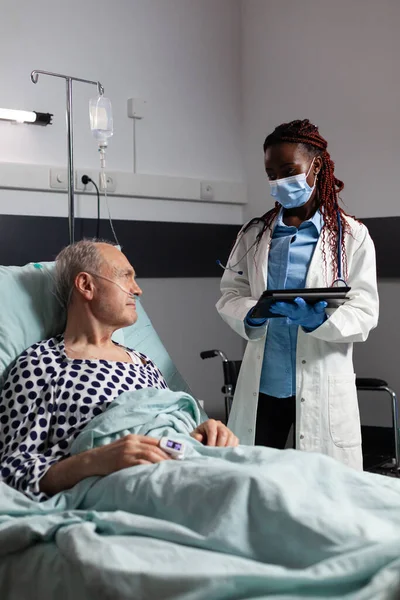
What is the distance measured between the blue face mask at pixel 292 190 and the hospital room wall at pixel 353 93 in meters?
1.26

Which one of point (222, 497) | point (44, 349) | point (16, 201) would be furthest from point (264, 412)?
point (16, 201)

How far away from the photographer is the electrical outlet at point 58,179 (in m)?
3.38

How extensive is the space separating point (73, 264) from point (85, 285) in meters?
0.09

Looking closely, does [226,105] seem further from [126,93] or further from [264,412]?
[264,412]

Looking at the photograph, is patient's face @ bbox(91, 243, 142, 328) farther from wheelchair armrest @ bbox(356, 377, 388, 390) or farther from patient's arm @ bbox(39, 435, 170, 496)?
wheelchair armrest @ bbox(356, 377, 388, 390)

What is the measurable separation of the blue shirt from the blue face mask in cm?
8

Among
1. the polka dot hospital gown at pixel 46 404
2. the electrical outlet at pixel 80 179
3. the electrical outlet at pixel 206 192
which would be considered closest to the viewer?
the polka dot hospital gown at pixel 46 404

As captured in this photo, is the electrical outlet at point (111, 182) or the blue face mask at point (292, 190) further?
the electrical outlet at point (111, 182)

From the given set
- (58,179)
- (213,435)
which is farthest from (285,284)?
(58,179)

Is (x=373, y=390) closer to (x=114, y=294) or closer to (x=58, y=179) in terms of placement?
(x=114, y=294)

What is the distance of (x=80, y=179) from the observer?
3.47 metres

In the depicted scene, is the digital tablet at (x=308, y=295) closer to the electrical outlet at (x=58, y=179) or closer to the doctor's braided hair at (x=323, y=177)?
the doctor's braided hair at (x=323, y=177)

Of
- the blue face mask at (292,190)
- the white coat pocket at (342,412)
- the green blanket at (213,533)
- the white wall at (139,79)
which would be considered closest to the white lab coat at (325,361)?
the white coat pocket at (342,412)

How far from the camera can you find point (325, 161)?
2543mm
